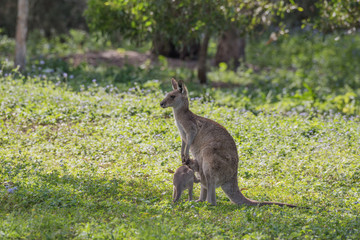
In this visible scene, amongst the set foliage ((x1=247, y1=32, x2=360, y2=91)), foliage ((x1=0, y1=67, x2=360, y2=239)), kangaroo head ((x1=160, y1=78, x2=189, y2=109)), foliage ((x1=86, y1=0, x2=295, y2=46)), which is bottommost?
foliage ((x1=0, y1=67, x2=360, y2=239))

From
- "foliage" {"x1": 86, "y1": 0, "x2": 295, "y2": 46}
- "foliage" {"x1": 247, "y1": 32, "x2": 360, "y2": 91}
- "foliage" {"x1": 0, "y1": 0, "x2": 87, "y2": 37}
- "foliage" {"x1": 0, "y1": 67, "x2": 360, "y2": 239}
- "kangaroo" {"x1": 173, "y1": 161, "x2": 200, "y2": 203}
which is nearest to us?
"foliage" {"x1": 0, "y1": 67, "x2": 360, "y2": 239}

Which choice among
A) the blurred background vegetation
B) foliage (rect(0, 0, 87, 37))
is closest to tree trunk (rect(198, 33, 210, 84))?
the blurred background vegetation

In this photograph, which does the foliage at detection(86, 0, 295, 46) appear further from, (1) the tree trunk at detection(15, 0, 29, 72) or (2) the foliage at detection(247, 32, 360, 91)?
(2) the foliage at detection(247, 32, 360, 91)

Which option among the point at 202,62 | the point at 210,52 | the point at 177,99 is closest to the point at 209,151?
the point at 177,99

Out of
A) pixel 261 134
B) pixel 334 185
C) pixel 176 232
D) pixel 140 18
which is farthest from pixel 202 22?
pixel 176 232

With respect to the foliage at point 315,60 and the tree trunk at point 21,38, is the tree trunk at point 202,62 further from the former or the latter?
the tree trunk at point 21,38

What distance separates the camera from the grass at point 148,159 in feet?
18.2

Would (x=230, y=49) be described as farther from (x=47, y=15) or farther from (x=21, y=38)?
(x=47, y=15)

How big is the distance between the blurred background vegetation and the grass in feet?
0.41

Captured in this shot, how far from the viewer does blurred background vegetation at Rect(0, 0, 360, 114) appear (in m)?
12.6

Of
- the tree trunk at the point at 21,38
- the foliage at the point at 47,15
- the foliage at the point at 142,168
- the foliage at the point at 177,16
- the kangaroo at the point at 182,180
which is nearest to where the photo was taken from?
the foliage at the point at 142,168

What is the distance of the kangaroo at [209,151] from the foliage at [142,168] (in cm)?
26

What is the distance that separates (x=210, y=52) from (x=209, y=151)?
15.6 meters

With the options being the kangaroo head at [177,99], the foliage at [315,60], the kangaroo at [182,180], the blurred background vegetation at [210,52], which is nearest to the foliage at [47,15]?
the blurred background vegetation at [210,52]
